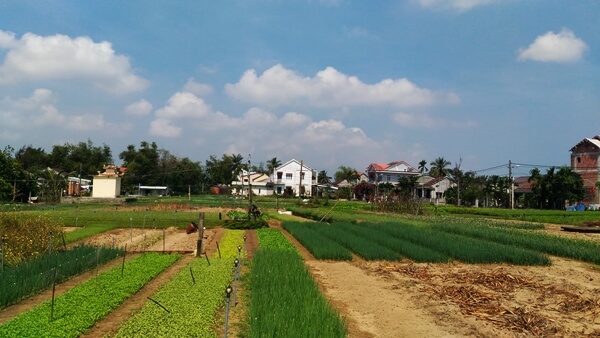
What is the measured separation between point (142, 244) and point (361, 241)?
8982 millimetres

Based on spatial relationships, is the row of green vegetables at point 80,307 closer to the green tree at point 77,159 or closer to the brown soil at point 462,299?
the brown soil at point 462,299

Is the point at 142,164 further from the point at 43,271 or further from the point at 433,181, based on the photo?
the point at 43,271

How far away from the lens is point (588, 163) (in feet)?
201

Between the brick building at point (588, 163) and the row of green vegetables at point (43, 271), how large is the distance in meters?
60.0

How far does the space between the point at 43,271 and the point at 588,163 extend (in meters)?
66.1

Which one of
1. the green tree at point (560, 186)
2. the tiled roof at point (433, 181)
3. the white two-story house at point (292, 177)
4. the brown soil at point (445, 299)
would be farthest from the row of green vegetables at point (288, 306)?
the white two-story house at point (292, 177)

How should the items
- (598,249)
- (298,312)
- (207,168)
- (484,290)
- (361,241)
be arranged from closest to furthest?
1. (298,312)
2. (484,290)
3. (598,249)
4. (361,241)
5. (207,168)

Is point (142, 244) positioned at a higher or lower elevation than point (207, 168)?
lower

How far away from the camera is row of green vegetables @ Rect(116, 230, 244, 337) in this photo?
6.83 metres

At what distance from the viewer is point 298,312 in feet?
24.7

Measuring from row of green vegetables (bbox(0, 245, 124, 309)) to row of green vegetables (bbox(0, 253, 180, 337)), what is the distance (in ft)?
1.73

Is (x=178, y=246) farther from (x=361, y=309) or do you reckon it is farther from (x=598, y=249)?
(x=598, y=249)

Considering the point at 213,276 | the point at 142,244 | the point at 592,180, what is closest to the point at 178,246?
the point at 142,244

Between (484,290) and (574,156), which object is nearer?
(484,290)
